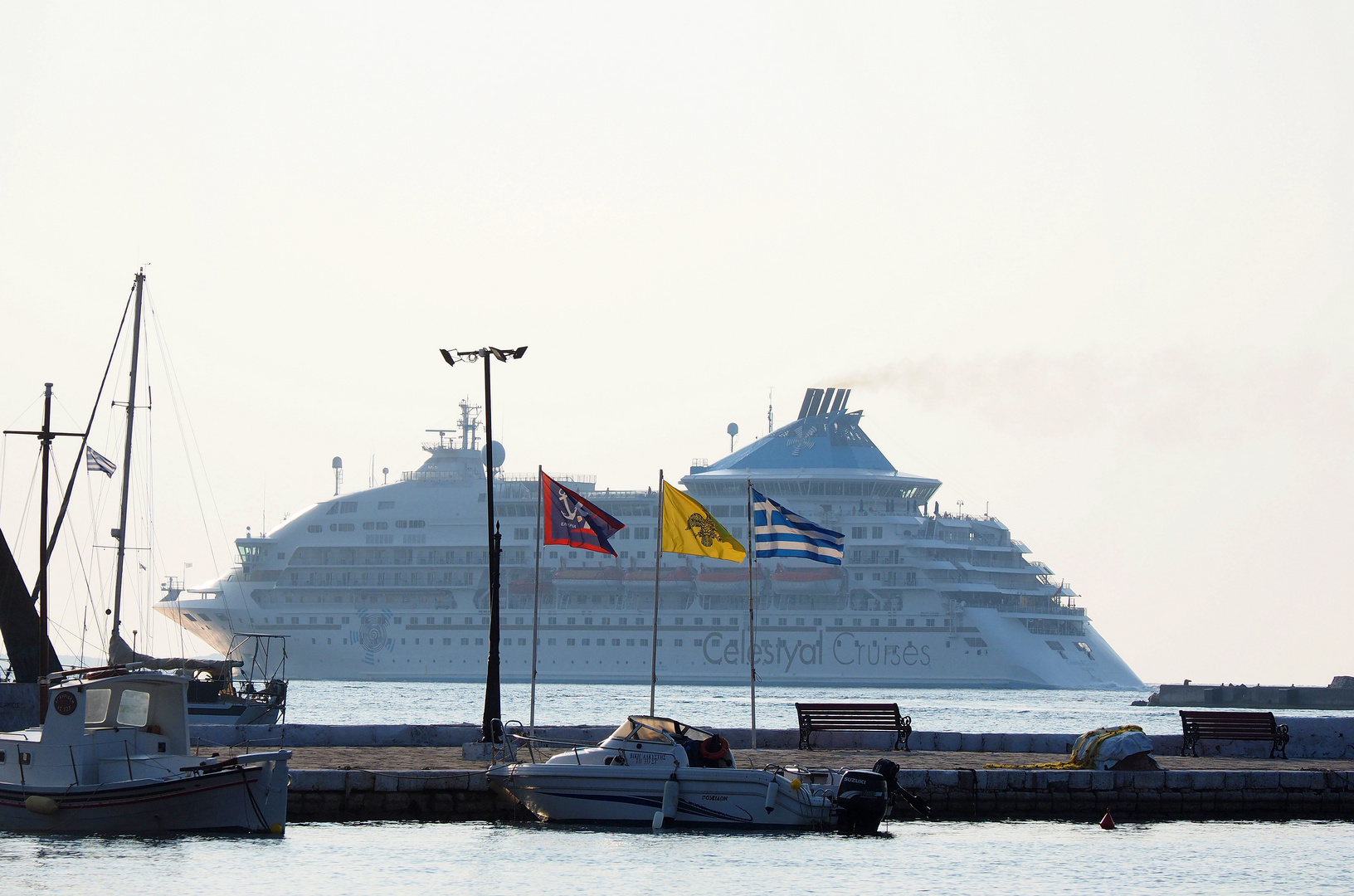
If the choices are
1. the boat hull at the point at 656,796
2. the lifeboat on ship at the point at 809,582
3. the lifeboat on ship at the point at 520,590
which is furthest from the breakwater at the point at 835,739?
the lifeboat on ship at the point at 520,590

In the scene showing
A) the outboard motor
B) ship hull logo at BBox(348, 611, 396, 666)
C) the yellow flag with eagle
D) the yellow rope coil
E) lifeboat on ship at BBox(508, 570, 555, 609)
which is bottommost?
the outboard motor

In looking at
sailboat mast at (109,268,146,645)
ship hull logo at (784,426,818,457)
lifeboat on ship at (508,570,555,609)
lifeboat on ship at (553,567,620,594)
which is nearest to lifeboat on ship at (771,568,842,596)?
ship hull logo at (784,426,818,457)

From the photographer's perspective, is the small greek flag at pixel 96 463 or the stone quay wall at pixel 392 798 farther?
the small greek flag at pixel 96 463

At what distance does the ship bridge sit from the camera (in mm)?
96812

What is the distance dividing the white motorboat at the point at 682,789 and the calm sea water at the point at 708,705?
26607mm

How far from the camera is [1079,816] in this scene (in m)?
25.1

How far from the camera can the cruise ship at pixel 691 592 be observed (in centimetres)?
9250

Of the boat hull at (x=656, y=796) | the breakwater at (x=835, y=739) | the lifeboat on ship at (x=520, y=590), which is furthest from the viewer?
the lifeboat on ship at (x=520, y=590)

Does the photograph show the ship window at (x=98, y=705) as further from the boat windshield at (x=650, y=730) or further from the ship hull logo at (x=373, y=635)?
the ship hull logo at (x=373, y=635)

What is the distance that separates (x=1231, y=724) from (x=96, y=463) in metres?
31.2

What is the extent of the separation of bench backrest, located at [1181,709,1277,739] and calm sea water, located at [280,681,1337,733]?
19.2 meters

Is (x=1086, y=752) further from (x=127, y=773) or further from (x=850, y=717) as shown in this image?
(x=127, y=773)

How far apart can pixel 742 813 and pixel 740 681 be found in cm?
7020

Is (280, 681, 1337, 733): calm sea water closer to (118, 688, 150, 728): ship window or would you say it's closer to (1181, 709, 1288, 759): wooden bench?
(1181, 709, 1288, 759): wooden bench
